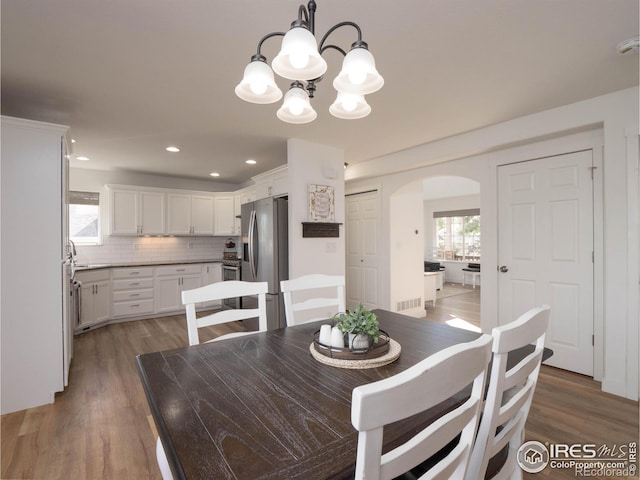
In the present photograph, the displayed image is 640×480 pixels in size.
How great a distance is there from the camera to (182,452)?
707mm

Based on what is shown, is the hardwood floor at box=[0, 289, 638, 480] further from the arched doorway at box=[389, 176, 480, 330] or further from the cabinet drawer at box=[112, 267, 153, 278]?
the arched doorway at box=[389, 176, 480, 330]

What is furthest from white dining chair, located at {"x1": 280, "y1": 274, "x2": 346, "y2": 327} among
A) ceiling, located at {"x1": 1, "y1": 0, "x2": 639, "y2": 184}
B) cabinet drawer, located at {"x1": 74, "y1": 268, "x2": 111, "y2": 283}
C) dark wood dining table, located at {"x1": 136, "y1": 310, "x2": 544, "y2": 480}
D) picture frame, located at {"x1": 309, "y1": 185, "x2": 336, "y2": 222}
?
cabinet drawer, located at {"x1": 74, "y1": 268, "x2": 111, "y2": 283}

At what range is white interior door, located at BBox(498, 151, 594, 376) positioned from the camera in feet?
9.32

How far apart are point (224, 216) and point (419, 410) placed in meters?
5.78

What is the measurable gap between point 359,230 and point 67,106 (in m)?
3.93

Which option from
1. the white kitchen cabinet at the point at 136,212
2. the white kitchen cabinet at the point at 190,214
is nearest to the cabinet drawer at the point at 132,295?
the white kitchen cabinet at the point at 136,212

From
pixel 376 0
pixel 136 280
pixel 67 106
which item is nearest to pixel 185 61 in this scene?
pixel 376 0

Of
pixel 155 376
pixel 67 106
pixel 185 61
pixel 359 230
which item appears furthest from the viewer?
pixel 359 230

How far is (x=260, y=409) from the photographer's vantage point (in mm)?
898

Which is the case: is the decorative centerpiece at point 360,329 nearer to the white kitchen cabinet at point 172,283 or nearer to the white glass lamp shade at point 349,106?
the white glass lamp shade at point 349,106

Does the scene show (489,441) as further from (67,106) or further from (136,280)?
(136,280)

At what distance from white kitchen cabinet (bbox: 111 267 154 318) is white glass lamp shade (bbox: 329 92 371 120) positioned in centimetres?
450

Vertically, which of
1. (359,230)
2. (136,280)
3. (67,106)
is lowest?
(136,280)

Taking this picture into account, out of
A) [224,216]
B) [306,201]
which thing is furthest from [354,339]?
[224,216]
